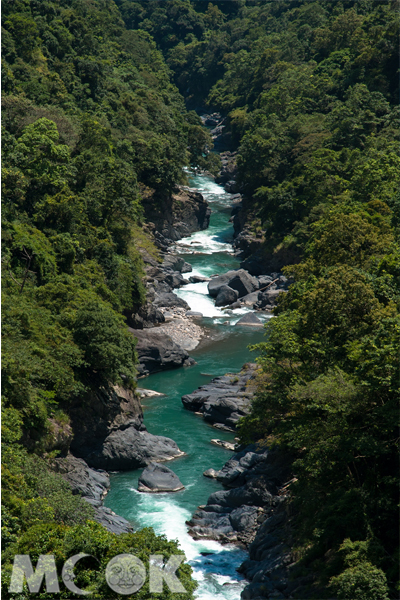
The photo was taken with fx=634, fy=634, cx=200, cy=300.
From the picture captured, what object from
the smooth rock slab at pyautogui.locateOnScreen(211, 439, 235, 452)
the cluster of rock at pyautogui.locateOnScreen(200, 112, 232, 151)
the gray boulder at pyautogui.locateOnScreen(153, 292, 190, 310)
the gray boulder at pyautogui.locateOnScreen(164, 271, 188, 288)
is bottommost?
the smooth rock slab at pyautogui.locateOnScreen(211, 439, 235, 452)

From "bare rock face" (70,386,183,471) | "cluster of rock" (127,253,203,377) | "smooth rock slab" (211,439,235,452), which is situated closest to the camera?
"bare rock face" (70,386,183,471)

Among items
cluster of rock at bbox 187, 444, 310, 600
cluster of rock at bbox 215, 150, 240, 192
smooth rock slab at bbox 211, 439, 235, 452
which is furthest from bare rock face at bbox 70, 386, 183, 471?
cluster of rock at bbox 215, 150, 240, 192

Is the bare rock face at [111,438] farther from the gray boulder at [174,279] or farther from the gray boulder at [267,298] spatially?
the gray boulder at [174,279]

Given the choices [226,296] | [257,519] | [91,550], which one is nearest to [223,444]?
[257,519]

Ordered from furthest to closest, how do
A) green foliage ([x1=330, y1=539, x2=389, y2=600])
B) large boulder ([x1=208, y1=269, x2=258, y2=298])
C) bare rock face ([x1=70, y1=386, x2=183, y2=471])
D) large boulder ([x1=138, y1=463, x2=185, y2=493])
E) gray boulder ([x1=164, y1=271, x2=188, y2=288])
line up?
1. gray boulder ([x1=164, y1=271, x2=188, y2=288])
2. large boulder ([x1=208, y1=269, x2=258, y2=298])
3. bare rock face ([x1=70, y1=386, x2=183, y2=471])
4. large boulder ([x1=138, y1=463, x2=185, y2=493])
5. green foliage ([x1=330, y1=539, x2=389, y2=600])

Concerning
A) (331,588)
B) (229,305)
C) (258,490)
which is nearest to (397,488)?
(331,588)

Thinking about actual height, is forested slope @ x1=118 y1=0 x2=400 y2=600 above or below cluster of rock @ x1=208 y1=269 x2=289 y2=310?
above

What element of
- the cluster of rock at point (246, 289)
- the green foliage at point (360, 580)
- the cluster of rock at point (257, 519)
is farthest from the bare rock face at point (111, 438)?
the cluster of rock at point (246, 289)

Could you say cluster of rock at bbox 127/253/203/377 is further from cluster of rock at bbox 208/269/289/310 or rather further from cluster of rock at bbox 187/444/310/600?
cluster of rock at bbox 187/444/310/600

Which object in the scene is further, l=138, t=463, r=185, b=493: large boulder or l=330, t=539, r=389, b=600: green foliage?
l=138, t=463, r=185, b=493: large boulder
